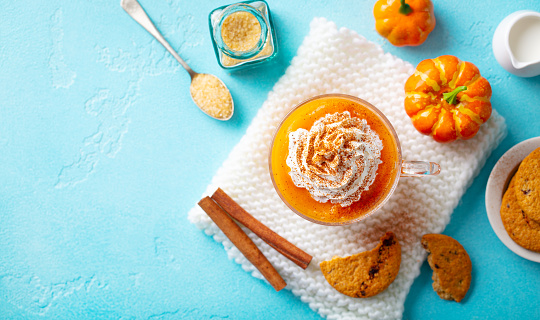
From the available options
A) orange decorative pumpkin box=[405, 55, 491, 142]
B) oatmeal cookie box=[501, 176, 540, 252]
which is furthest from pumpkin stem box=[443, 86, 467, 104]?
→ oatmeal cookie box=[501, 176, 540, 252]

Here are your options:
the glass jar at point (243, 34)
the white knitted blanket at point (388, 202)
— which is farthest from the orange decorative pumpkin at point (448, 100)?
the glass jar at point (243, 34)

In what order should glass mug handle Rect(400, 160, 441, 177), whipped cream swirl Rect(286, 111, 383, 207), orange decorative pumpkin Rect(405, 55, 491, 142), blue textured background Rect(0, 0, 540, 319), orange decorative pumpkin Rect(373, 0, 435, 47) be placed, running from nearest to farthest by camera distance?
1. whipped cream swirl Rect(286, 111, 383, 207)
2. glass mug handle Rect(400, 160, 441, 177)
3. orange decorative pumpkin Rect(405, 55, 491, 142)
4. orange decorative pumpkin Rect(373, 0, 435, 47)
5. blue textured background Rect(0, 0, 540, 319)

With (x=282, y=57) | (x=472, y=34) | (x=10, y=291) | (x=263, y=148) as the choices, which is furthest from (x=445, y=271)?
(x=10, y=291)

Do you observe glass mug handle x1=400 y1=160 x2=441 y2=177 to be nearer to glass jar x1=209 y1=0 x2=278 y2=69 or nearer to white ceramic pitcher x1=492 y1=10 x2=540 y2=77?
white ceramic pitcher x1=492 y1=10 x2=540 y2=77

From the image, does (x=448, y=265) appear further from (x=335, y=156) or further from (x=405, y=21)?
(x=405, y=21)

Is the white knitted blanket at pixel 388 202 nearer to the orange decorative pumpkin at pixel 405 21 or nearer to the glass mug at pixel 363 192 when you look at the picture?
the orange decorative pumpkin at pixel 405 21

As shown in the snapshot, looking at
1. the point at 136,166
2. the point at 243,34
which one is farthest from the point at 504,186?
the point at 136,166

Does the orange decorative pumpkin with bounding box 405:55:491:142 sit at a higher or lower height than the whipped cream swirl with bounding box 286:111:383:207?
higher

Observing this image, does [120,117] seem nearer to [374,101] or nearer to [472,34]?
[374,101]
